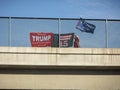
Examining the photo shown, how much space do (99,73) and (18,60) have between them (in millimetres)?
4247

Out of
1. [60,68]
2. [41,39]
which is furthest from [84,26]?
[60,68]

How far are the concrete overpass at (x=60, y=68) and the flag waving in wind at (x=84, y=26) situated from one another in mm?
1354

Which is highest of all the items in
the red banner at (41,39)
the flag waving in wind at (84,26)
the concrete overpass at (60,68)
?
the flag waving in wind at (84,26)

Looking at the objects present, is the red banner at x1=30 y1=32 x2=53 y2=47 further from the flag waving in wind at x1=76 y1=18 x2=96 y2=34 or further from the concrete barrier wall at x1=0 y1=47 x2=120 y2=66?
the flag waving in wind at x1=76 y1=18 x2=96 y2=34

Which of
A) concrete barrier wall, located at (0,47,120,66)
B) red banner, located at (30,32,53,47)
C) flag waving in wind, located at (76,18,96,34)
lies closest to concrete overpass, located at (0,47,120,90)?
concrete barrier wall, located at (0,47,120,66)

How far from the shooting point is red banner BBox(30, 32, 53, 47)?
26.4 m

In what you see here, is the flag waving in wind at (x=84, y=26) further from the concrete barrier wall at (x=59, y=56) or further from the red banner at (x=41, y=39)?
the red banner at (x=41, y=39)

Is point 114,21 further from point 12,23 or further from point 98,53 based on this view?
point 12,23

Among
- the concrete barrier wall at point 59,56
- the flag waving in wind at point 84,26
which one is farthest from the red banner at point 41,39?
the flag waving in wind at point 84,26

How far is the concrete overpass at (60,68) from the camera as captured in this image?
25.6 meters

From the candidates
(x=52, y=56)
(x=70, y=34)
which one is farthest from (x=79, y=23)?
(x=52, y=56)

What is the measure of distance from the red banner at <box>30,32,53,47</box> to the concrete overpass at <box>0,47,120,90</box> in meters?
0.89

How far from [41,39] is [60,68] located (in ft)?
5.64

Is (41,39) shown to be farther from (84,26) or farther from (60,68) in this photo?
(84,26)
